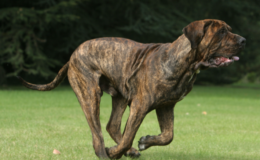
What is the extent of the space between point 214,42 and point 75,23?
62.0 ft

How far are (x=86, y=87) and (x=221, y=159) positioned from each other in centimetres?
240

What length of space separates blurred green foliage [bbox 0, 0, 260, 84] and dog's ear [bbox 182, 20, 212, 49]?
14.9 metres

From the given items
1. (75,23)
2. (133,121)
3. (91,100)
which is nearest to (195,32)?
(133,121)

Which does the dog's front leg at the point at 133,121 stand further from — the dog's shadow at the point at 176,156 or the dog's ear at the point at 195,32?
the dog's ear at the point at 195,32

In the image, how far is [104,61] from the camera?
5.23 m

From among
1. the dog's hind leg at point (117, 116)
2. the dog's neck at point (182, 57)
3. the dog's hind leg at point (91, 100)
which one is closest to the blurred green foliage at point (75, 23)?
the dog's hind leg at point (117, 116)

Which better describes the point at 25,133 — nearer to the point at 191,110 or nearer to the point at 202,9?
the point at 191,110

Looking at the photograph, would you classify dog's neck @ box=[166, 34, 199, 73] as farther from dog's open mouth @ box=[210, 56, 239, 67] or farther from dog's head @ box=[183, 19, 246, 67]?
dog's open mouth @ box=[210, 56, 239, 67]

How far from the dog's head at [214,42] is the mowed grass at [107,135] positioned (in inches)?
77.8

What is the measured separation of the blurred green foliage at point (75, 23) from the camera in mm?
18984

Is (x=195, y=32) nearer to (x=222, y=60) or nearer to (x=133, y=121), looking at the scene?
(x=222, y=60)

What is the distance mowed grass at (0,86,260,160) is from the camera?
6070 mm

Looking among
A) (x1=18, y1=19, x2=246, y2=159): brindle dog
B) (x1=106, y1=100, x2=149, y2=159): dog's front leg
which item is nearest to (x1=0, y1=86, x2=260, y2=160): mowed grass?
(x1=18, y1=19, x2=246, y2=159): brindle dog

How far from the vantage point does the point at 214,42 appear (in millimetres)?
4371
